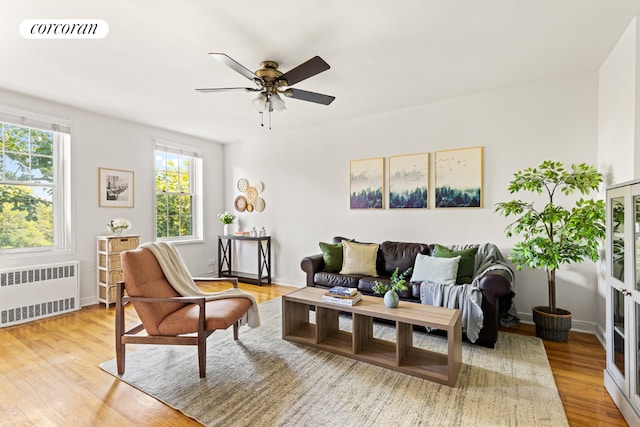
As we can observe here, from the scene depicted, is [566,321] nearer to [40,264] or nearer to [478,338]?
[478,338]

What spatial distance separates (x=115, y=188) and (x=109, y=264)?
3.71 feet

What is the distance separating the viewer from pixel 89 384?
7.30 ft

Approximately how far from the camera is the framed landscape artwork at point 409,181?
4.03 m

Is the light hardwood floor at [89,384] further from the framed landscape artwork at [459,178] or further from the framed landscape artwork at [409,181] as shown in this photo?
the framed landscape artwork at [409,181]

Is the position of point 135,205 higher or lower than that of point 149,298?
higher

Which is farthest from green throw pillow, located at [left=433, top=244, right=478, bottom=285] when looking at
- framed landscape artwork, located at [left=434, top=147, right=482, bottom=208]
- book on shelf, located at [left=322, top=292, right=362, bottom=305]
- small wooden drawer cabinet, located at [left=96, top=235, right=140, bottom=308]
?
small wooden drawer cabinet, located at [left=96, top=235, right=140, bottom=308]

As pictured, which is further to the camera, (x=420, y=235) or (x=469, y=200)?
(x=420, y=235)

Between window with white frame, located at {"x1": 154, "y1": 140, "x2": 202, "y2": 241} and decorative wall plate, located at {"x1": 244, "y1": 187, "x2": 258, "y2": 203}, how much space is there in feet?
2.94

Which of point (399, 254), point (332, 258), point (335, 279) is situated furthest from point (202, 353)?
point (399, 254)

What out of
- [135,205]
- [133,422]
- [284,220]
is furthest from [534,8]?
[135,205]

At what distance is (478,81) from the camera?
3314mm

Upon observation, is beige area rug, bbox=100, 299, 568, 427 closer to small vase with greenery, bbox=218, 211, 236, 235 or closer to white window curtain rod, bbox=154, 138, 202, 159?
small vase with greenery, bbox=218, 211, 236, 235

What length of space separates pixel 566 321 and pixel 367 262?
201cm

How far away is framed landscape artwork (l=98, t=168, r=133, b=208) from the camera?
4.31m
